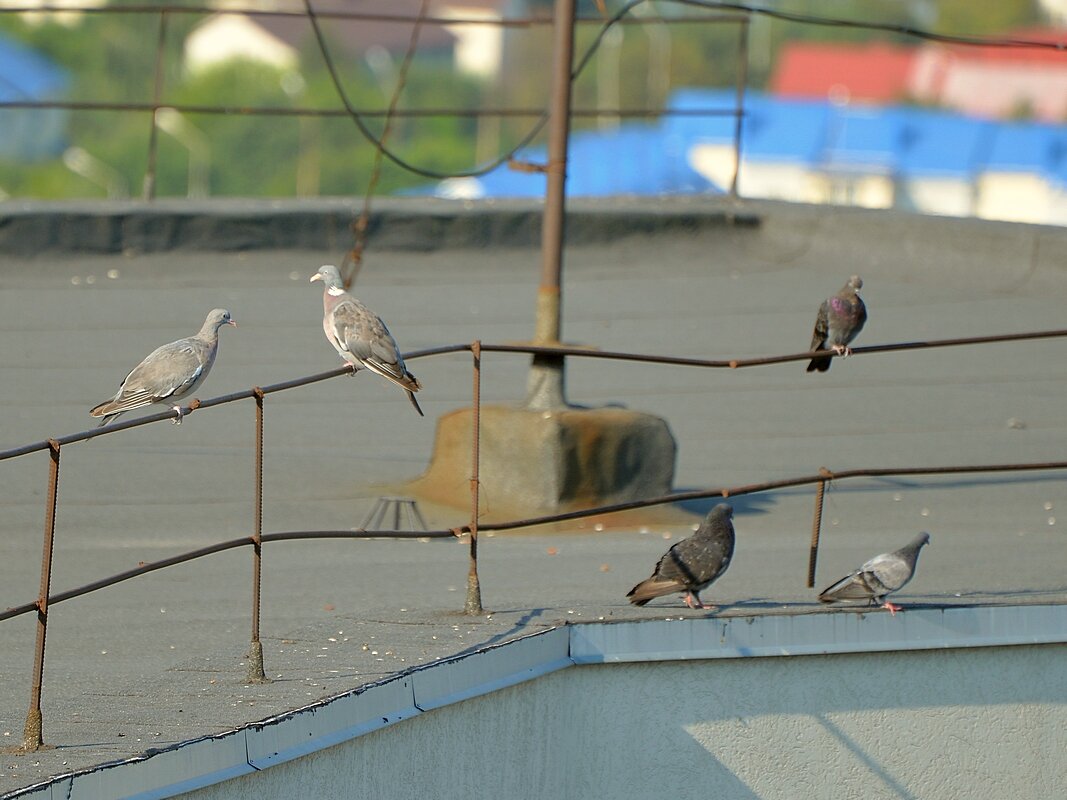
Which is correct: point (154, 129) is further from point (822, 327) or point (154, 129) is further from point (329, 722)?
point (329, 722)

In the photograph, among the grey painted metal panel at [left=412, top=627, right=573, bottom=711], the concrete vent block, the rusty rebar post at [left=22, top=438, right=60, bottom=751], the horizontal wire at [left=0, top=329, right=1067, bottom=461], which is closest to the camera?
the rusty rebar post at [left=22, top=438, right=60, bottom=751]

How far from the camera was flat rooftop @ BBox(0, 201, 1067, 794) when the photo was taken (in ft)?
20.8

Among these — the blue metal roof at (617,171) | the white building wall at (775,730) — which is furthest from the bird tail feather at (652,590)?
the blue metal roof at (617,171)

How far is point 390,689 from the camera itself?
5.46 metres

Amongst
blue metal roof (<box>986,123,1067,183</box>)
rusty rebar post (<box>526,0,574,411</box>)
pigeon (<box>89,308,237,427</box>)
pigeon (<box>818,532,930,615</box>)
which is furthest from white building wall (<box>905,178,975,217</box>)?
pigeon (<box>89,308,237,427</box>)

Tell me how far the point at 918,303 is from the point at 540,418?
5348mm

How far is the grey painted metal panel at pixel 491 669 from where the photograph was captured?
18.4 feet

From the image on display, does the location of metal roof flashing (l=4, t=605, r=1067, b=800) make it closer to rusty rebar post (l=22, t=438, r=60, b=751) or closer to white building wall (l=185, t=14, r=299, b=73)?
rusty rebar post (l=22, t=438, r=60, b=751)

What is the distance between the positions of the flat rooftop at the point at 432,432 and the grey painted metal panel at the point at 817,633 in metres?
0.12

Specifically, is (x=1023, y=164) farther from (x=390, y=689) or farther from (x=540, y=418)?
(x=390, y=689)

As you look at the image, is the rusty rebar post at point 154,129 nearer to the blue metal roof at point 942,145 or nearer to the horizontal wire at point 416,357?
the horizontal wire at point 416,357

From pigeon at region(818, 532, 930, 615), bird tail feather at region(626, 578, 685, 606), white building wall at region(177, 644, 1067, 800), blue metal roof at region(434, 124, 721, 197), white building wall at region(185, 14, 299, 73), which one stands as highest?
white building wall at region(185, 14, 299, 73)

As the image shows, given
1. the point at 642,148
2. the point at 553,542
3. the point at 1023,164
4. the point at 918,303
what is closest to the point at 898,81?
the point at 1023,164

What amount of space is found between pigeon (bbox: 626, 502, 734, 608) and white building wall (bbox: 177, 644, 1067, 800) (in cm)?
28
